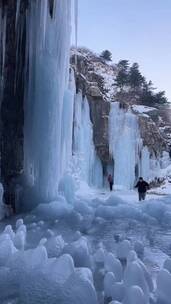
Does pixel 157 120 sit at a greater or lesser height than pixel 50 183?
greater

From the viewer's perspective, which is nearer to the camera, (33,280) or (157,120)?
(33,280)

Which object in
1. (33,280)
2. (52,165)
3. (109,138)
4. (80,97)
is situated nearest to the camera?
(33,280)

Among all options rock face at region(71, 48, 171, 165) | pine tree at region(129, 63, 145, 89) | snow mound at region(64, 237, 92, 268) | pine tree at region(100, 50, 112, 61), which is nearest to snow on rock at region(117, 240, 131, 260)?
snow mound at region(64, 237, 92, 268)

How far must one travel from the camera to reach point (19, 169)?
1121cm

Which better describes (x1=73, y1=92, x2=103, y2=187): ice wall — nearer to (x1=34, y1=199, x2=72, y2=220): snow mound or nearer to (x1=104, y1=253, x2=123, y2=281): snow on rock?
(x1=34, y1=199, x2=72, y2=220): snow mound

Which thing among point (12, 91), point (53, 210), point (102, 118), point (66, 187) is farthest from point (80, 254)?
point (102, 118)

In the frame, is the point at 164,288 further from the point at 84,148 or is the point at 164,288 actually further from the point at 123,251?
the point at 84,148

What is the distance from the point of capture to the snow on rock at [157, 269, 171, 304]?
3567 millimetres

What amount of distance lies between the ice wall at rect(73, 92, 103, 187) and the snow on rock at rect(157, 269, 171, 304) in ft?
50.2

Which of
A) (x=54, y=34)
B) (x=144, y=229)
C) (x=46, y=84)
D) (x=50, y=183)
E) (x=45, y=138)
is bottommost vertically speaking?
(x=144, y=229)

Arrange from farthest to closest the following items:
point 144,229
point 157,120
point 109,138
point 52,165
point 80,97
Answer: point 157,120, point 109,138, point 80,97, point 52,165, point 144,229

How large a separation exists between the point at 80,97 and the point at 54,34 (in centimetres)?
984

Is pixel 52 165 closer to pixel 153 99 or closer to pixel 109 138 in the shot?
pixel 109 138

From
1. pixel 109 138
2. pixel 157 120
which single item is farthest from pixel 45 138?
pixel 157 120
